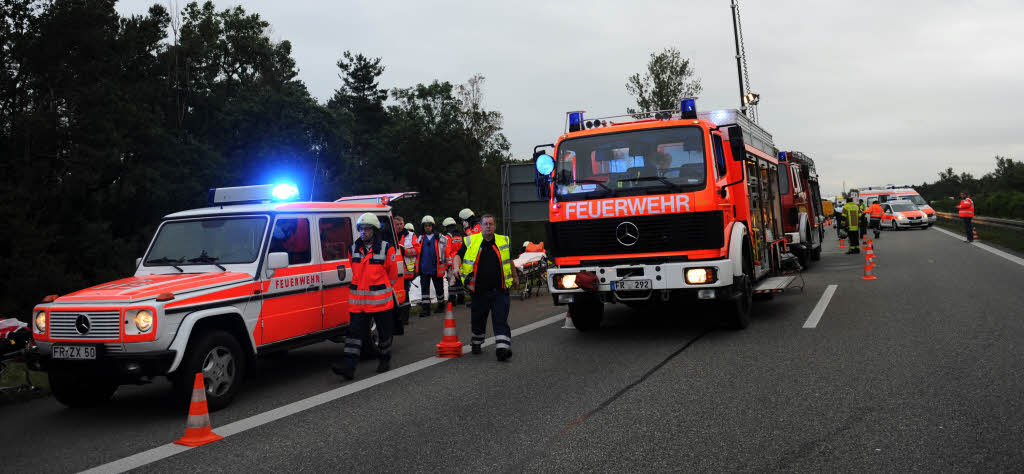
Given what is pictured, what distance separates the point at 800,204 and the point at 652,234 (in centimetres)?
991

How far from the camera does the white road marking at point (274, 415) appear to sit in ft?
17.9

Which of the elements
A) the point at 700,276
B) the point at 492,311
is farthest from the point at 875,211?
the point at 492,311

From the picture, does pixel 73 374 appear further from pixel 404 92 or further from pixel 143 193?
pixel 404 92

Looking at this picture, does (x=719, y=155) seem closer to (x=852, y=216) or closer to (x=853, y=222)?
(x=852, y=216)

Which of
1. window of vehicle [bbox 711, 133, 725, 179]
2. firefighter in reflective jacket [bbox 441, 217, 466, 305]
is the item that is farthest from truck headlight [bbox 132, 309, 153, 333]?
firefighter in reflective jacket [bbox 441, 217, 466, 305]

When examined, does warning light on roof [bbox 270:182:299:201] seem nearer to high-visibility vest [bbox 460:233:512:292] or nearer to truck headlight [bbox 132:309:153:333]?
high-visibility vest [bbox 460:233:512:292]

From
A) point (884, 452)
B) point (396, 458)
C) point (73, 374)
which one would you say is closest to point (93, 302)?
point (73, 374)

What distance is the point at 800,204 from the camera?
17797 millimetres

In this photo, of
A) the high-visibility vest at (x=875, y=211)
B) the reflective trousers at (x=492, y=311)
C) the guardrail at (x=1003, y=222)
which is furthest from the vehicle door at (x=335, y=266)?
the high-visibility vest at (x=875, y=211)

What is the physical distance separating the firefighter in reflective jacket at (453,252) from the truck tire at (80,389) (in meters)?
7.36

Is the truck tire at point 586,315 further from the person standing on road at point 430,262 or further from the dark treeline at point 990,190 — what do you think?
the dark treeline at point 990,190

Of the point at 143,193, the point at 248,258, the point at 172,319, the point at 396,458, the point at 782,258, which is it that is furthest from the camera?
the point at 143,193

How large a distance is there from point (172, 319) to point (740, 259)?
21.0 ft

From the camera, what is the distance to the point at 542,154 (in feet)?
32.6
